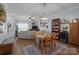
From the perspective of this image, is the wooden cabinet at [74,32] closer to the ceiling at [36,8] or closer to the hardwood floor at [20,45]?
the hardwood floor at [20,45]

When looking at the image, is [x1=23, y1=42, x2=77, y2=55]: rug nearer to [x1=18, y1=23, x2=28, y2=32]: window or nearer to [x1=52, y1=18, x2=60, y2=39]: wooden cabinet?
[x1=52, y1=18, x2=60, y2=39]: wooden cabinet

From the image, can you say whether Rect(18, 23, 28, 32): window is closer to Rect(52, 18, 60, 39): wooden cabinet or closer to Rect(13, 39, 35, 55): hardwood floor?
Rect(13, 39, 35, 55): hardwood floor

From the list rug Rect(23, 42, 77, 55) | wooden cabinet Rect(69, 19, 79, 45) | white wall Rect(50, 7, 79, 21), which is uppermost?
white wall Rect(50, 7, 79, 21)

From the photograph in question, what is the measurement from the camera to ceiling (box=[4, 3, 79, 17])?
7.39 feet

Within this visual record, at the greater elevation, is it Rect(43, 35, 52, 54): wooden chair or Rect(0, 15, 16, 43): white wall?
Rect(0, 15, 16, 43): white wall

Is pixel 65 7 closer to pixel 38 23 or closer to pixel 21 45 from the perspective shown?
pixel 38 23

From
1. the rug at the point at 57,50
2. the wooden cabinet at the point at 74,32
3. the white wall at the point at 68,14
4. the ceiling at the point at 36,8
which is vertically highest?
the ceiling at the point at 36,8

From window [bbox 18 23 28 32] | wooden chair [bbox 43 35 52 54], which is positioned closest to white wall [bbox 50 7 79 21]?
wooden chair [bbox 43 35 52 54]

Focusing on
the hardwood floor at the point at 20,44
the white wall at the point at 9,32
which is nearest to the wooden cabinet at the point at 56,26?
the hardwood floor at the point at 20,44

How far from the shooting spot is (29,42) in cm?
231

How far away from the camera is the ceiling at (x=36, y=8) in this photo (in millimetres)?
2254
